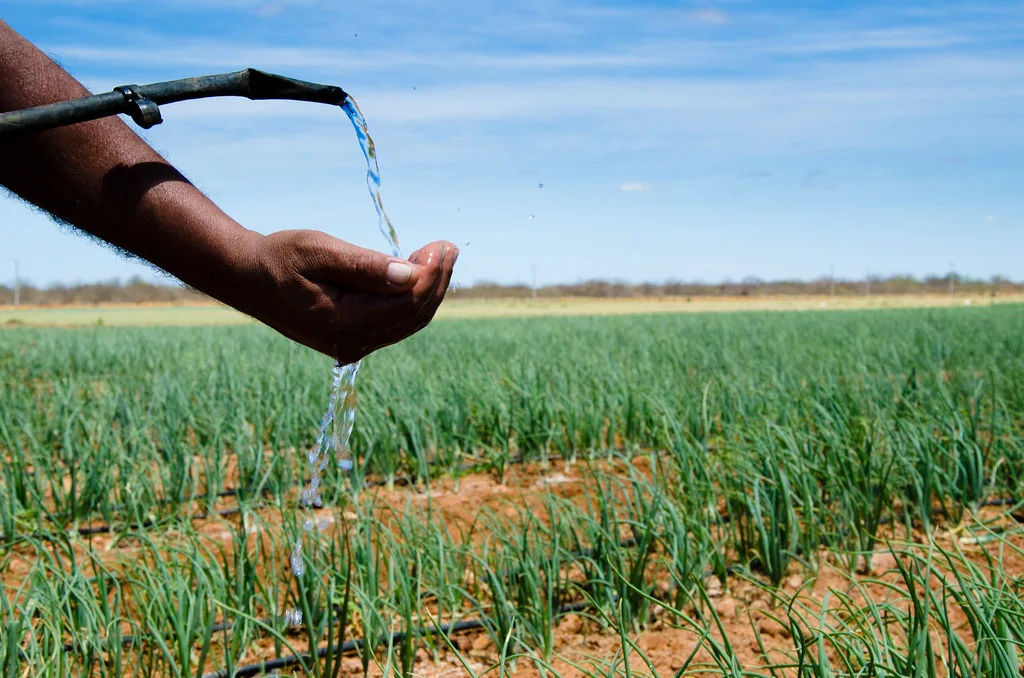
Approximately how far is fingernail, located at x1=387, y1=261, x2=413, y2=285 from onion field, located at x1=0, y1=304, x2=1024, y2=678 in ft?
1.94

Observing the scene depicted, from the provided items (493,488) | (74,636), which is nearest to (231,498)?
(493,488)

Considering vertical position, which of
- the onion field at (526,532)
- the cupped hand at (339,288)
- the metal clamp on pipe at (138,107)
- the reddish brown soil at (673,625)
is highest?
the metal clamp on pipe at (138,107)

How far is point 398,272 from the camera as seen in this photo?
1089 mm

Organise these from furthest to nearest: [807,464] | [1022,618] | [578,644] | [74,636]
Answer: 1. [807,464]
2. [578,644]
3. [74,636]
4. [1022,618]

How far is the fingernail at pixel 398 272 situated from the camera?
109cm

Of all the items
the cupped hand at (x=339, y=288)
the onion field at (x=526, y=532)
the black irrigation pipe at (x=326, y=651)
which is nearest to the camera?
the cupped hand at (x=339, y=288)

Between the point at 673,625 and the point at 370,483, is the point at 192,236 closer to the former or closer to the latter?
the point at 673,625

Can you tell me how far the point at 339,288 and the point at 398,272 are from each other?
11 centimetres

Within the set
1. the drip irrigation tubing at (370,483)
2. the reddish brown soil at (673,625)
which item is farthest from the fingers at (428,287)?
the drip irrigation tubing at (370,483)

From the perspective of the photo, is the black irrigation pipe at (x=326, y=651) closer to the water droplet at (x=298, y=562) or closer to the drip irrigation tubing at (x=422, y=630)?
the drip irrigation tubing at (x=422, y=630)

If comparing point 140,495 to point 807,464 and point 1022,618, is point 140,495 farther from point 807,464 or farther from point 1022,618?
point 1022,618

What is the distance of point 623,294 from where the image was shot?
61.0m

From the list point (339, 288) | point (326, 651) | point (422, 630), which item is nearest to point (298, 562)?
point (326, 651)

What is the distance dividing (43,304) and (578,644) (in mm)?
59096
